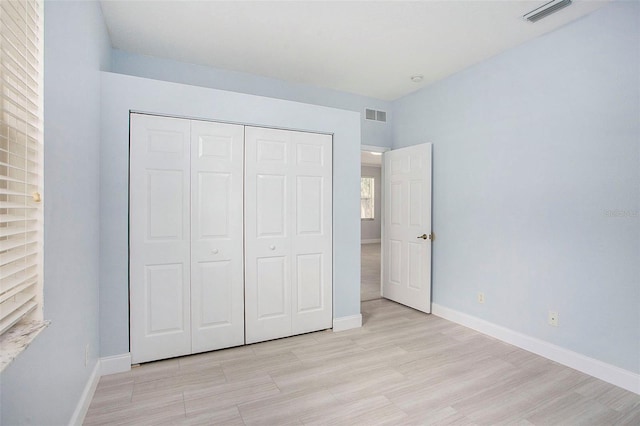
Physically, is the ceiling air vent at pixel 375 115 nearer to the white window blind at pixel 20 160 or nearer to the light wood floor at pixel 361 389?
the light wood floor at pixel 361 389

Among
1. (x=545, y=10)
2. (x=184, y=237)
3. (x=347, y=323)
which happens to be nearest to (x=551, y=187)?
(x=545, y=10)

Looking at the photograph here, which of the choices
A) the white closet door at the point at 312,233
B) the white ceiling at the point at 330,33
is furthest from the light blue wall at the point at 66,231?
the white closet door at the point at 312,233

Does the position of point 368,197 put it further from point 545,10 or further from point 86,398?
point 86,398

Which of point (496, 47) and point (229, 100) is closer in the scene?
point (229, 100)

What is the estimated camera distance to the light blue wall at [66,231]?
1.32 metres

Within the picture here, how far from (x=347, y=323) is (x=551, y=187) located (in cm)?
235

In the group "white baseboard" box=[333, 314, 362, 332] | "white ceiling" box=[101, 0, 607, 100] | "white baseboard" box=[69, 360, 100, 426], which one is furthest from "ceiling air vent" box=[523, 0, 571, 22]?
"white baseboard" box=[69, 360, 100, 426]

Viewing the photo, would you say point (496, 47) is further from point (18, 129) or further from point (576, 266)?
point (18, 129)

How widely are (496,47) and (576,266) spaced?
2.17 m

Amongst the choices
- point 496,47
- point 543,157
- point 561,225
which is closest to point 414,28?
point 496,47

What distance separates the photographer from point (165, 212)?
2.77m

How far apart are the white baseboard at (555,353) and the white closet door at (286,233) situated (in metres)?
1.57

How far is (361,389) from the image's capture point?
2387 mm

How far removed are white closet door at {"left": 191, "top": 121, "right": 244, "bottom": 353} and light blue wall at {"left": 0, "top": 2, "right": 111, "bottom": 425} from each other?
0.74 m
